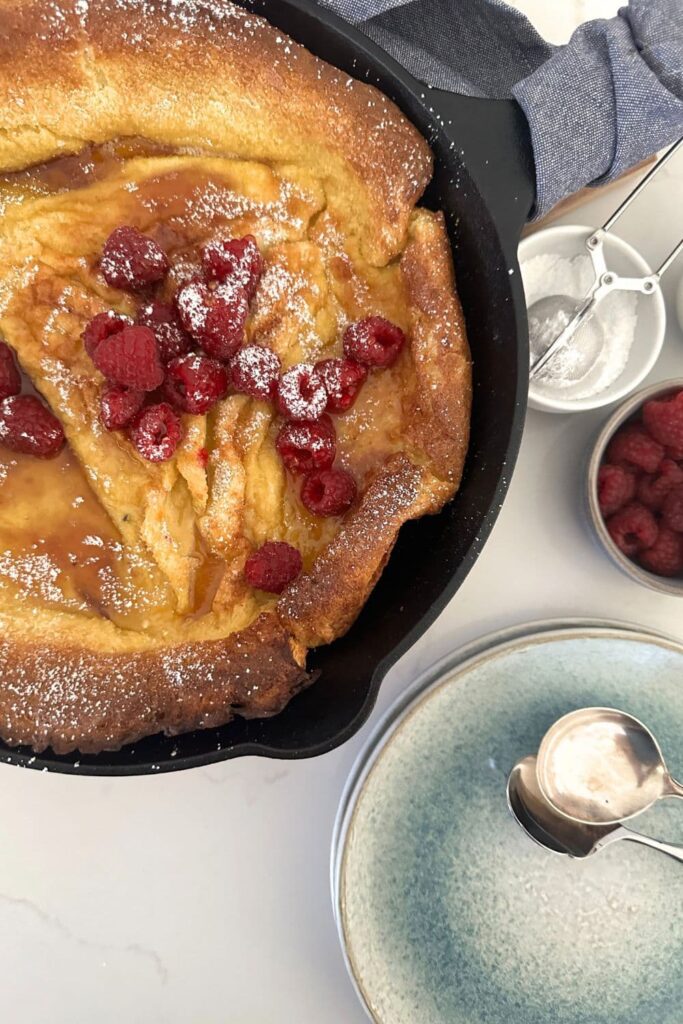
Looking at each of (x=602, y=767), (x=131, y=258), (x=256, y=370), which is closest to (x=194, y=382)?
(x=256, y=370)

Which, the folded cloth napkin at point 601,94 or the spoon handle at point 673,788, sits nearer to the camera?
the folded cloth napkin at point 601,94

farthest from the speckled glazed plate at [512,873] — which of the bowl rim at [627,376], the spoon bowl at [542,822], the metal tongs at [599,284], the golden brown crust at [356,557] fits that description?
the metal tongs at [599,284]

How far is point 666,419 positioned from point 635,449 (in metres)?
0.07

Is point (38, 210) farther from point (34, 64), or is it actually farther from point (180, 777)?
point (180, 777)

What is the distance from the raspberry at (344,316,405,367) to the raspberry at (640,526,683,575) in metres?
0.56

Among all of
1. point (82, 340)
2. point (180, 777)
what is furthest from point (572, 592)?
point (82, 340)

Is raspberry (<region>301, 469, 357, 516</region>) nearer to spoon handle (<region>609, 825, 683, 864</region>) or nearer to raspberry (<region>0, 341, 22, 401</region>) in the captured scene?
raspberry (<region>0, 341, 22, 401</region>)

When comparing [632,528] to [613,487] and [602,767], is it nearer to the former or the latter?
[613,487]

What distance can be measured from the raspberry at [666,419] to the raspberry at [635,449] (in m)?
0.02

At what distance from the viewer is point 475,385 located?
112cm

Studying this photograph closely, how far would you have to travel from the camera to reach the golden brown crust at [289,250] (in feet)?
3.41

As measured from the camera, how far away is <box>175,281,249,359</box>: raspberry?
3.42 ft

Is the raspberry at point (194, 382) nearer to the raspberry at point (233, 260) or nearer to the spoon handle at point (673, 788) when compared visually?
the raspberry at point (233, 260)

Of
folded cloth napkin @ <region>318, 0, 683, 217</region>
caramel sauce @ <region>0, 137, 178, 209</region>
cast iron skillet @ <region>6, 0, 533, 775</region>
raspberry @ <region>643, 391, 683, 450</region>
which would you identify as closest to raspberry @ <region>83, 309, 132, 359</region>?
caramel sauce @ <region>0, 137, 178, 209</region>
